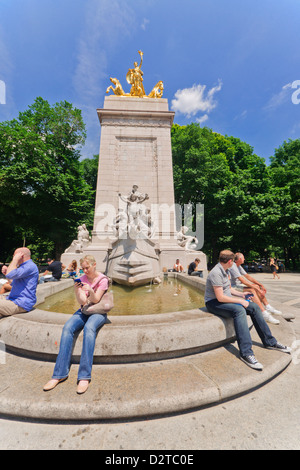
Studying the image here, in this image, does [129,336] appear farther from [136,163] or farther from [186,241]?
[136,163]

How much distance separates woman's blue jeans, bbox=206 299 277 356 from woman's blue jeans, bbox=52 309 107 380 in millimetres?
1633

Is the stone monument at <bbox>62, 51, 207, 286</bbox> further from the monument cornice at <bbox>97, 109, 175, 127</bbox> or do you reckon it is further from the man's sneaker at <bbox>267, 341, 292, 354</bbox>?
the man's sneaker at <bbox>267, 341, 292, 354</bbox>

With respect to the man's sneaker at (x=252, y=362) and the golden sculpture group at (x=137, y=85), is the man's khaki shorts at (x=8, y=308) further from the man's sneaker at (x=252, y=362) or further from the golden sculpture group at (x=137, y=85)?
the golden sculpture group at (x=137, y=85)

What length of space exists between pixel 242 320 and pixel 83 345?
2046 mm

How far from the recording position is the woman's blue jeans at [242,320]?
2.65 meters

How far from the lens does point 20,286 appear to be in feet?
10.7

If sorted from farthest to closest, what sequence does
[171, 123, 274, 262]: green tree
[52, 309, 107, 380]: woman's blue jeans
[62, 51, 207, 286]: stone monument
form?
[171, 123, 274, 262]: green tree → [62, 51, 207, 286]: stone monument → [52, 309, 107, 380]: woman's blue jeans

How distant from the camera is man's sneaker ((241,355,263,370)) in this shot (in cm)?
244

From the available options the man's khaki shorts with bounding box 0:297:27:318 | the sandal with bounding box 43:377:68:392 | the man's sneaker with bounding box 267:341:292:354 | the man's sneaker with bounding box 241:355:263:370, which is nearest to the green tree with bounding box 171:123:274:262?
the man's sneaker with bounding box 267:341:292:354

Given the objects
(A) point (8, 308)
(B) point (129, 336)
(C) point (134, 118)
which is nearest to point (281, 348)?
(B) point (129, 336)

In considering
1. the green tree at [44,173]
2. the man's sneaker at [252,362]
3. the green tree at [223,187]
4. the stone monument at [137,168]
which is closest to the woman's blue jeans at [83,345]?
the man's sneaker at [252,362]

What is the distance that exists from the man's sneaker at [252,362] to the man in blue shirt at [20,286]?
3162mm
